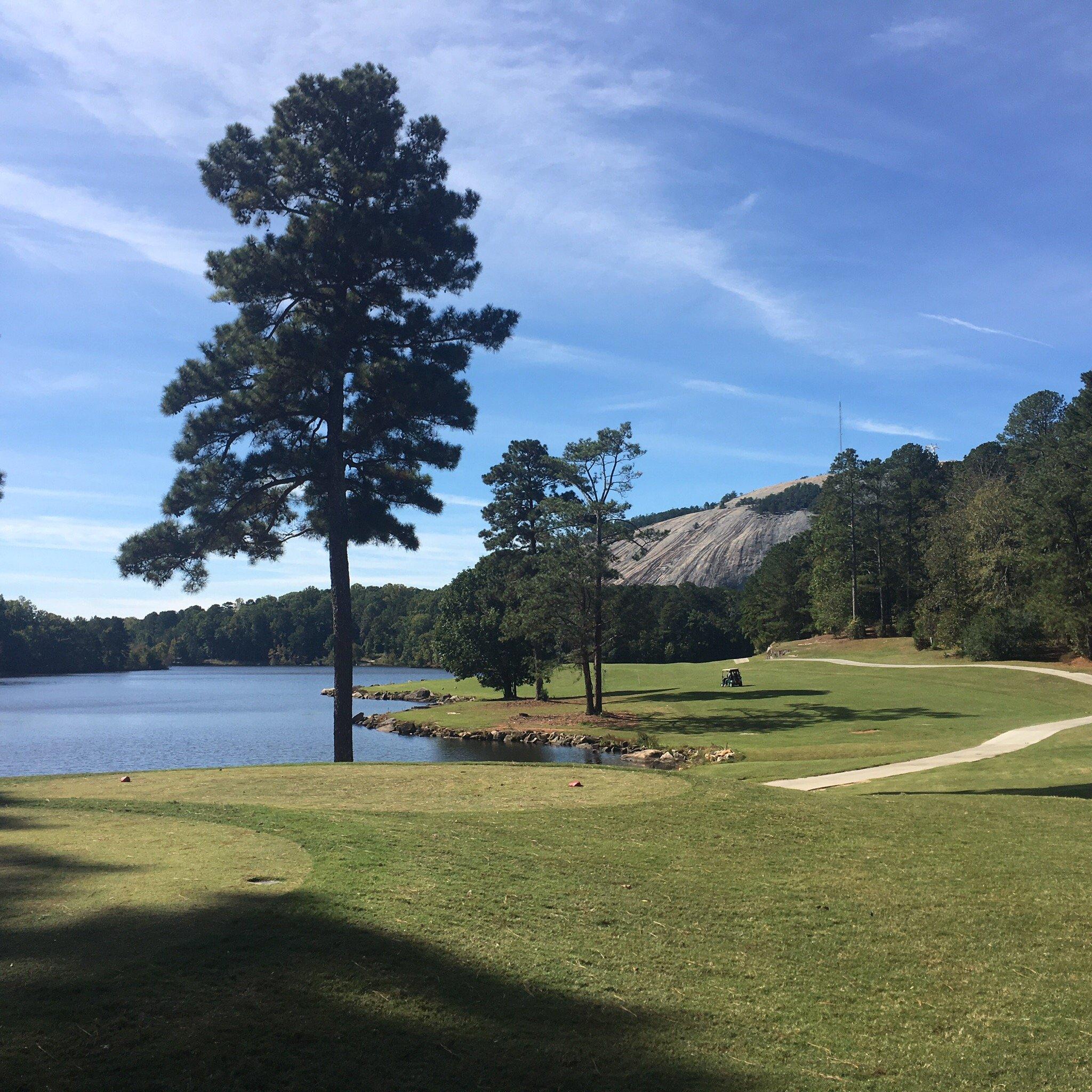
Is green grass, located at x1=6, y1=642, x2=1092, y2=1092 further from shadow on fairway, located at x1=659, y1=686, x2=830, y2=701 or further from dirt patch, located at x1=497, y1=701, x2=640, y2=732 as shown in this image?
shadow on fairway, located at x1=659, y1=686, x2=830, y2=701

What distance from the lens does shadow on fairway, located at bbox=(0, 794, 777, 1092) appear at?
12.8 ft

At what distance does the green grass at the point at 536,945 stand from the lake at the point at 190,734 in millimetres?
9480

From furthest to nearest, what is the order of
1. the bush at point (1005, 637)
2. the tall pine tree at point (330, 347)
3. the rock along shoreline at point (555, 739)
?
1. the bush at point (1005, 637)
2. the rock along shoreline at point (555, 739)
3. the tall pine tree at point (330, 347)

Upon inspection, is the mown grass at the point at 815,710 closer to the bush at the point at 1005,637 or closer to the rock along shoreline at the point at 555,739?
the rock along shoreline at the point at 555,739

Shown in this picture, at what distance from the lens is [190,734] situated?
44969 mm

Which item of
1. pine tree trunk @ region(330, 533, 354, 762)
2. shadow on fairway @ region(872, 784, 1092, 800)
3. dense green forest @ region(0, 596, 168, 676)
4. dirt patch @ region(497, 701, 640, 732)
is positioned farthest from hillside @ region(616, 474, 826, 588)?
shadow on fairway @ region(872, 784, 1092, 800)

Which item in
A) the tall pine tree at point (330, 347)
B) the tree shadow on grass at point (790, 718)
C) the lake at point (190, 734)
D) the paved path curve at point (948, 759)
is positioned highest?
the tall pine tree at point (330, 347)

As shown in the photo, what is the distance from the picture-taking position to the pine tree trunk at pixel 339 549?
2227cm

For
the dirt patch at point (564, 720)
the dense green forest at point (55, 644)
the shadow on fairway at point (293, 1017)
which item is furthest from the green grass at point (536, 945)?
the dense green forest at point (55, 644)

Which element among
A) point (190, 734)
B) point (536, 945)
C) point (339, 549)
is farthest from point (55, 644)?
point (536, 945)

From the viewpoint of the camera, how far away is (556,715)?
41.3 metres

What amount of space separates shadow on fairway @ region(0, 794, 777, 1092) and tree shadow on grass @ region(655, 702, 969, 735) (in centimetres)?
2721

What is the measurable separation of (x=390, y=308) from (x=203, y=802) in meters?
16.2

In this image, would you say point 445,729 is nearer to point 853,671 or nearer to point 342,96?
point 853,671
